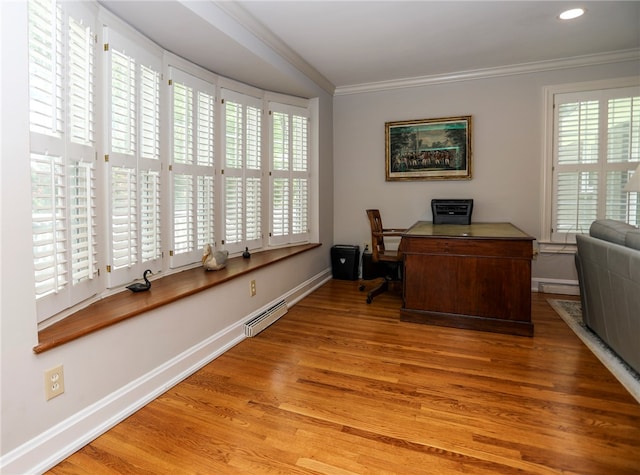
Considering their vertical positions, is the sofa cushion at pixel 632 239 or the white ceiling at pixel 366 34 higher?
the white ceiling at pixel 366 34

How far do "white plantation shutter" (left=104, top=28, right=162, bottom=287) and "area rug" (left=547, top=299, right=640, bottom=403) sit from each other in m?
3.08

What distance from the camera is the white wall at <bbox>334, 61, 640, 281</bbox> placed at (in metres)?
4.12

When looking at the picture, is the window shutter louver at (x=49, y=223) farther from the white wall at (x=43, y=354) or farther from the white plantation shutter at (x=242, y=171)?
the white plantation shutter at (x=242, y=171)

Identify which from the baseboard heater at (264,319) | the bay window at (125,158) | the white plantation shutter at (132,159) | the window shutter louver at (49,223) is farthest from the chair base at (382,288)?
the window shutter louver at (49,223)

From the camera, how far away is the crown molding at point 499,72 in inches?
148

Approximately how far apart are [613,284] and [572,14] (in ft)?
7.04

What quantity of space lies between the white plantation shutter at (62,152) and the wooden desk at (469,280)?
2.37 meters

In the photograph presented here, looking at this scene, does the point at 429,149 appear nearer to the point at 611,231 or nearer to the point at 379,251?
the point at 379,251

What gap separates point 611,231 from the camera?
244 cm

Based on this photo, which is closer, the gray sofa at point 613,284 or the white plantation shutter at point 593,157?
the gray sofa at point 613,284

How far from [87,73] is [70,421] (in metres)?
1.76

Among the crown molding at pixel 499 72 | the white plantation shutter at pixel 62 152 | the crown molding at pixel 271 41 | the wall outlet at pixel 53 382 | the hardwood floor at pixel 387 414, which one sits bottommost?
the hardwood floor at pixel 387 414

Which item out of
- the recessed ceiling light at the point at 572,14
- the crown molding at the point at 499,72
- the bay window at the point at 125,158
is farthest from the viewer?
the crown molding at the point at 499,72

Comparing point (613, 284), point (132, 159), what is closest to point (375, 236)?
point (613, 284)
